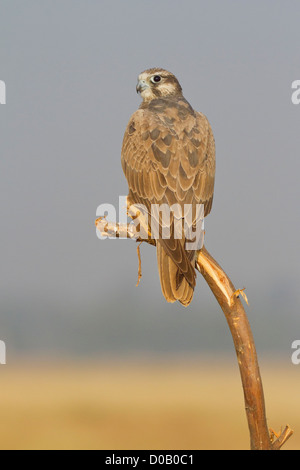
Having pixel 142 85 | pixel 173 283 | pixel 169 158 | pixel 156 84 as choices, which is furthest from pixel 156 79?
pixel 173 283

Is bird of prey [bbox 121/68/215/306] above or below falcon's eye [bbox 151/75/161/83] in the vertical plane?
below

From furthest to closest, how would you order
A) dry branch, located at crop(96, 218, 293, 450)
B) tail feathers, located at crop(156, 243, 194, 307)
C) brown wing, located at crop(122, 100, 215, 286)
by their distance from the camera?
brown wing, located at crop(122, 100, 215, 286) < tail feathers, located at crop(156, 243, 194, 307) < dry branch, located at crop(96, 218, 293, 450)

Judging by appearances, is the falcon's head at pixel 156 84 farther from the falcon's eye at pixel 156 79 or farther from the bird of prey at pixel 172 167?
the bird of prey at pixel 172 167

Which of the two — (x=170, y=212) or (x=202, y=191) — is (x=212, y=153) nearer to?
(x=202, y=191)

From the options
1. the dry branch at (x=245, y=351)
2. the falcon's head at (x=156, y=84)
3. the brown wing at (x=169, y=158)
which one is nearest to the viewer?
the dry branch at (x=245, y=351)

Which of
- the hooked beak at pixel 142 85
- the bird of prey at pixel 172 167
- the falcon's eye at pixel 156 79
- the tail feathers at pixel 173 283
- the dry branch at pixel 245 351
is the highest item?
the falcon's eye at pixel 156 79

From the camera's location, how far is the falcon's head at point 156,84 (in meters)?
6.85

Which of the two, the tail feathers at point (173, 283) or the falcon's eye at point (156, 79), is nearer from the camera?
the tail feathers at point (173, 283)

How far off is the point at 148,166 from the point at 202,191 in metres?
0.55

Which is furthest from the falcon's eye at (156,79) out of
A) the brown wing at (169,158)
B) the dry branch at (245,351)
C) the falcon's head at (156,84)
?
the dry branch at (245,351)

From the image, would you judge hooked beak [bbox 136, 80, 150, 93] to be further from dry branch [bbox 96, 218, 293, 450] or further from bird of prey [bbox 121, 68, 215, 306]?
dry branch [bbox 96, 218, 293, 450]

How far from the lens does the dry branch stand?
508cm

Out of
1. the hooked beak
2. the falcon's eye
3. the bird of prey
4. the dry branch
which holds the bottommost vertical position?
the dry branch

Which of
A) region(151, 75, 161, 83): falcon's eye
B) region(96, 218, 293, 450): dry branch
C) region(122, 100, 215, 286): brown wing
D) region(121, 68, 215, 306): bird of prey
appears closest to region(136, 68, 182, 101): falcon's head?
region(151, 75, 161, 83): falcon's eye
